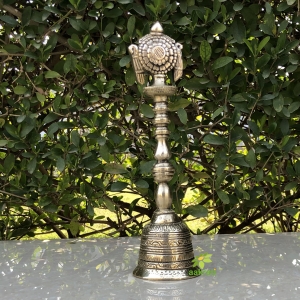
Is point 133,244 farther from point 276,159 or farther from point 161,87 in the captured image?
point 161,87

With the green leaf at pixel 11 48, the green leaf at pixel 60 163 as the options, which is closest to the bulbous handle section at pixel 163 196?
the green leaf at pixel 60 163

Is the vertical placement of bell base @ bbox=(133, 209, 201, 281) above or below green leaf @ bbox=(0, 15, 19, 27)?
below

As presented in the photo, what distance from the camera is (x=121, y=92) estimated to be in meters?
2.14

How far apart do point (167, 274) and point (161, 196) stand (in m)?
0.20

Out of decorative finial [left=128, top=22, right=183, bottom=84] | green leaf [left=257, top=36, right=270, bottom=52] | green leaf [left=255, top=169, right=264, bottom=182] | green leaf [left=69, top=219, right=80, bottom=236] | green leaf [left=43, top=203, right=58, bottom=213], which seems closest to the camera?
decorative finial [left=128, top=22, right=183, bottom=84]

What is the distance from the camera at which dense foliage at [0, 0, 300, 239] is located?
1.95 m

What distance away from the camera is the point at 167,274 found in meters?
1.36

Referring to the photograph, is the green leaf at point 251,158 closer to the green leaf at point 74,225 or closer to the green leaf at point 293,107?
the green leaf at point 293,107

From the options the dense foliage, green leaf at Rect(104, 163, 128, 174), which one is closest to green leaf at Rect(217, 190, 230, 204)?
the dense foliage

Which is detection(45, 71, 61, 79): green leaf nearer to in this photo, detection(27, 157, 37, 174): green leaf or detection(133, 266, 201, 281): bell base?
detection(27, 157, 37, 174): green leaf

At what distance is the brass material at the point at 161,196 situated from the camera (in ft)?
4.45

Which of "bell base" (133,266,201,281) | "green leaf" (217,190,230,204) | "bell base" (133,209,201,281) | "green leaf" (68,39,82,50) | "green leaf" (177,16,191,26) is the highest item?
"green leaf" (177,16,191,26)

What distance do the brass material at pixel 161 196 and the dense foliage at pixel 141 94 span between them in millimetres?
516

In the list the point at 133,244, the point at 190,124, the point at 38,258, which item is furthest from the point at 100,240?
the point at 190,124
